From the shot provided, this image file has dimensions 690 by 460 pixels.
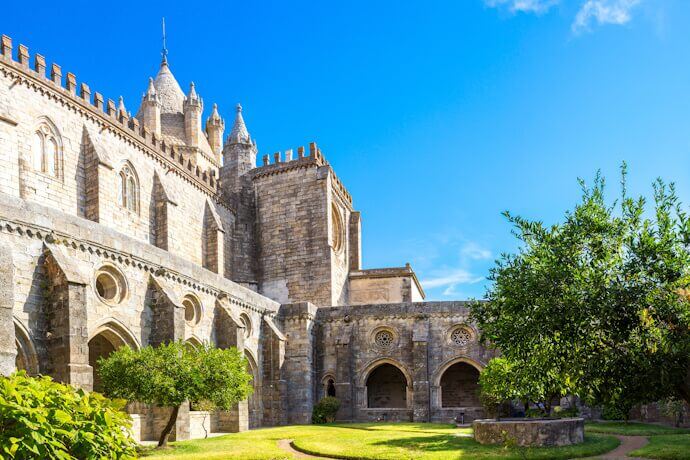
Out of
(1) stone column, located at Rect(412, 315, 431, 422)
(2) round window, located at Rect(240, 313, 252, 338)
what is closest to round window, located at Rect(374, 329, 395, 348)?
(1) stone column, located at Rect(412, 315, 431, 422)

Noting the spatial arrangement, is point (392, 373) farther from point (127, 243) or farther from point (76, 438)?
point (76, 438)

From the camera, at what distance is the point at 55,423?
19.6ft

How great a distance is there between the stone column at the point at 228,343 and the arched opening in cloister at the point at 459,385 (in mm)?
14681

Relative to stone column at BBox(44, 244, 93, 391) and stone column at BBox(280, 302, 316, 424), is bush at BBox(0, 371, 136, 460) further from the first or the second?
stone column at BBox(280, 302, 316, 424)

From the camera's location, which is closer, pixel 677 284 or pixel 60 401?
pixel 60 401

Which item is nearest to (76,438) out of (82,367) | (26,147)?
(82,367)

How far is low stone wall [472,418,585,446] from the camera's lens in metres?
18.0

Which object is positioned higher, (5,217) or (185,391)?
(5,217)

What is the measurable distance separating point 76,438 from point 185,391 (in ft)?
43.1

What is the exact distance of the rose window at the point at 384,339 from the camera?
113 feet

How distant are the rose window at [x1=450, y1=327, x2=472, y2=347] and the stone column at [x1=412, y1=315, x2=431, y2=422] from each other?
53.8 inches

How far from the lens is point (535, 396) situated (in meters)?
21.8

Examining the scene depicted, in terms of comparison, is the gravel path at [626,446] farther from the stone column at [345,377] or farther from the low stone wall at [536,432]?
the stone column at [345,377]

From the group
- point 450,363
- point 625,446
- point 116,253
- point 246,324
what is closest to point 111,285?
point 116,253
